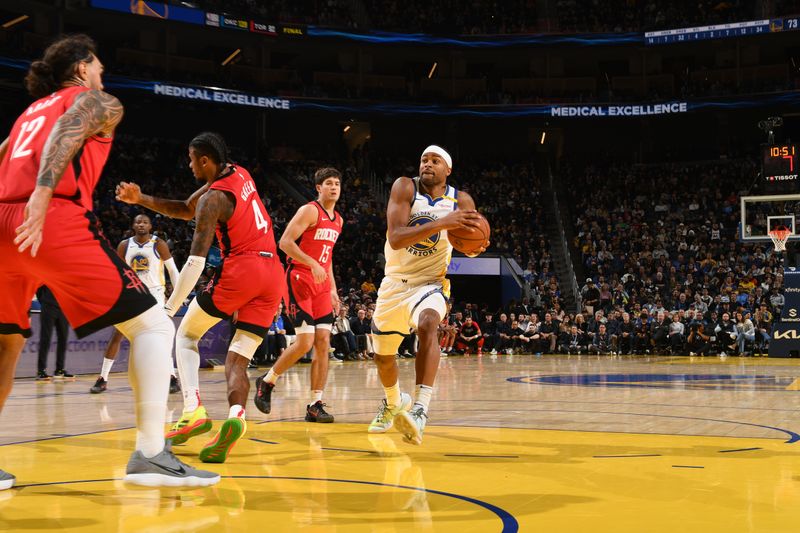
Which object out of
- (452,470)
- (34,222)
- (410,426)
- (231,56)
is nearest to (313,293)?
(410,426)

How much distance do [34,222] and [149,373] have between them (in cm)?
93

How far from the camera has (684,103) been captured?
1305 inches


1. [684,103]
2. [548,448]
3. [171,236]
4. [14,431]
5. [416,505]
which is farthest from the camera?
[684,103]

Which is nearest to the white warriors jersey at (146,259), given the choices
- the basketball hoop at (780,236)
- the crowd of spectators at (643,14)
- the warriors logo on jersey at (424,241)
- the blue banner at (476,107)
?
the warriors logo on jersey at (424,241)

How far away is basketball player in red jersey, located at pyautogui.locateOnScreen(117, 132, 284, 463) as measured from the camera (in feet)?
18.1

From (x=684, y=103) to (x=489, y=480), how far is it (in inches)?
1246

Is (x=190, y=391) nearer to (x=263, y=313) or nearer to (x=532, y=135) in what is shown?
(x=263, y=313)

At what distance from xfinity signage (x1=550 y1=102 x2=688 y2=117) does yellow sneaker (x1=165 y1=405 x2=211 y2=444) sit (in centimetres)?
3037

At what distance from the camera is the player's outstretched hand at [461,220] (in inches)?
215

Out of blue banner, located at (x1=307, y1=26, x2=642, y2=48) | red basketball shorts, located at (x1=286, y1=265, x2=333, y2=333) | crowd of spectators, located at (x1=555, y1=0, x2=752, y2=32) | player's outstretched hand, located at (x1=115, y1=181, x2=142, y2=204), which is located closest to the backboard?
crowd of spectators, located at (x1=555, y1=0, x2=752, y2=32)

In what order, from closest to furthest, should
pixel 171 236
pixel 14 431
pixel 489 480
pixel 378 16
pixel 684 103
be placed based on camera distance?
pixel 489 480, pixel 14 431, pixel 171 236, pixel 684 103, pixel 378 16

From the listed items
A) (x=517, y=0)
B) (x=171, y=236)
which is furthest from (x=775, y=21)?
(x=171, y=236)

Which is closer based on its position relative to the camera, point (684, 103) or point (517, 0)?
point (684, 103)

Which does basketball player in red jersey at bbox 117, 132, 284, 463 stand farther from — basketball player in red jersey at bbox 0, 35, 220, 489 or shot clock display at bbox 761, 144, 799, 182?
shot clock display at bbox 761, 144, 799, 182
